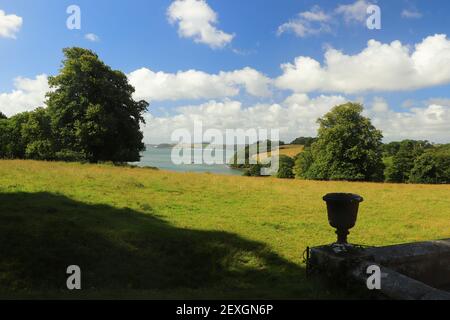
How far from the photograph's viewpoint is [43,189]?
60.3 feet

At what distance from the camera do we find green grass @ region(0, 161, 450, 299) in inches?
356

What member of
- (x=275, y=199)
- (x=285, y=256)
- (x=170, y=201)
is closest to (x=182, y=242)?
(x=285, y=256)

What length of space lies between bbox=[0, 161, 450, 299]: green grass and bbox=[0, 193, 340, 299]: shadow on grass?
3 cm

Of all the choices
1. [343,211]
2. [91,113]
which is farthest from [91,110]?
[343,211]

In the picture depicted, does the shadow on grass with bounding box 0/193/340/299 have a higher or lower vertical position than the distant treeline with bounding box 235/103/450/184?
lower

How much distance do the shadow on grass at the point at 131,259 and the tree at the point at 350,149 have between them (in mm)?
37607

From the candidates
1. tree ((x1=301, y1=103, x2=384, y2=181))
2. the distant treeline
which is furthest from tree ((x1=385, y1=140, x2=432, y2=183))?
tree ((x1=301, y1=103, x2=384, y2=181))

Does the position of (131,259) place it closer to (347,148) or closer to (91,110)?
(91,110)

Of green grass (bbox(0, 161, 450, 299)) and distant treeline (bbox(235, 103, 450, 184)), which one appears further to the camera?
distant treeline (bbox(235, 103, 450, 184))

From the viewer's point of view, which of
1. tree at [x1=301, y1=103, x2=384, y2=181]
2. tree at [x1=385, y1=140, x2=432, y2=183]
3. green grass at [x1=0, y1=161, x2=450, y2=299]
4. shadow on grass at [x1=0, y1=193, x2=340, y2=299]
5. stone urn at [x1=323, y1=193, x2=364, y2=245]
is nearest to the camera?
stone urn at [x1=323, y1=193, x2=364, y2=245]

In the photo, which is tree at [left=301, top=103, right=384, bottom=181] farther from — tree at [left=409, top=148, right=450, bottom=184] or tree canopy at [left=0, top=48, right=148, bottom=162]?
tree canopy at [left=0, top=48, right=148, bottom=162]

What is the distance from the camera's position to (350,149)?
1852 inches

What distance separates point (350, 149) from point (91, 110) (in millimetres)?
32605

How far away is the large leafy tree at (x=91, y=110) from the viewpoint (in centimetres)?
3588
